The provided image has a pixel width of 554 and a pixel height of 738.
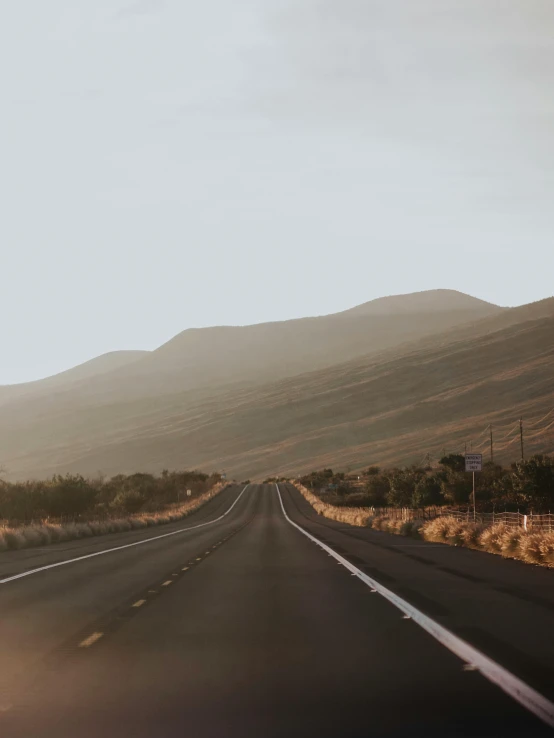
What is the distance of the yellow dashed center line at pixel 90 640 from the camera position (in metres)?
12.1

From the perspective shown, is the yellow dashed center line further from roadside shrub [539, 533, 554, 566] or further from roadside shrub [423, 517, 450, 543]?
roadside shrub [423, 517, 450, 543]

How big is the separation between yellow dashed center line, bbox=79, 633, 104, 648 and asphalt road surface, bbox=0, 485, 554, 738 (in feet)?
0.18

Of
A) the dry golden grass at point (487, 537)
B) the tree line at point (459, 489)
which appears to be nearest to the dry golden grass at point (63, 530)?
the dry golden grass at point (487, 537)

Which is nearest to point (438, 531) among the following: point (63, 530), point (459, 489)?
point (63, 530)

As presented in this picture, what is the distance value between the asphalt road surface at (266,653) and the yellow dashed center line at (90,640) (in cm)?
6

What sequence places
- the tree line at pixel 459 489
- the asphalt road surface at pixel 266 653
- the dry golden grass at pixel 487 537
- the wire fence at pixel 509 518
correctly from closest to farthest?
the asphalt road surface at pixel 266 653, the dry golden grass at pixel 487 537, the wire fence at pixel 509 518, the tree line at pixel 459 489

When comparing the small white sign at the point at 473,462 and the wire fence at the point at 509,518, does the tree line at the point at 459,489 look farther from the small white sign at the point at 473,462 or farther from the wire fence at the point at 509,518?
the small white sign at the point at 473,462

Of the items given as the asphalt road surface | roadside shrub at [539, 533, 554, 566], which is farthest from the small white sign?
the asphalt road surface

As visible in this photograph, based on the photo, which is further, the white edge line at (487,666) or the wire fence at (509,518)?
the wire fence at (509,518)

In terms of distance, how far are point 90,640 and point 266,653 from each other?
2.53 metres

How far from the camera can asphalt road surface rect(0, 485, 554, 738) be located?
768cm

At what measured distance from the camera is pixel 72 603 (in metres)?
17.4

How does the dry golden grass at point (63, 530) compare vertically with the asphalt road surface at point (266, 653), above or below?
below

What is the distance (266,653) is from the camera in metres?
11.3
